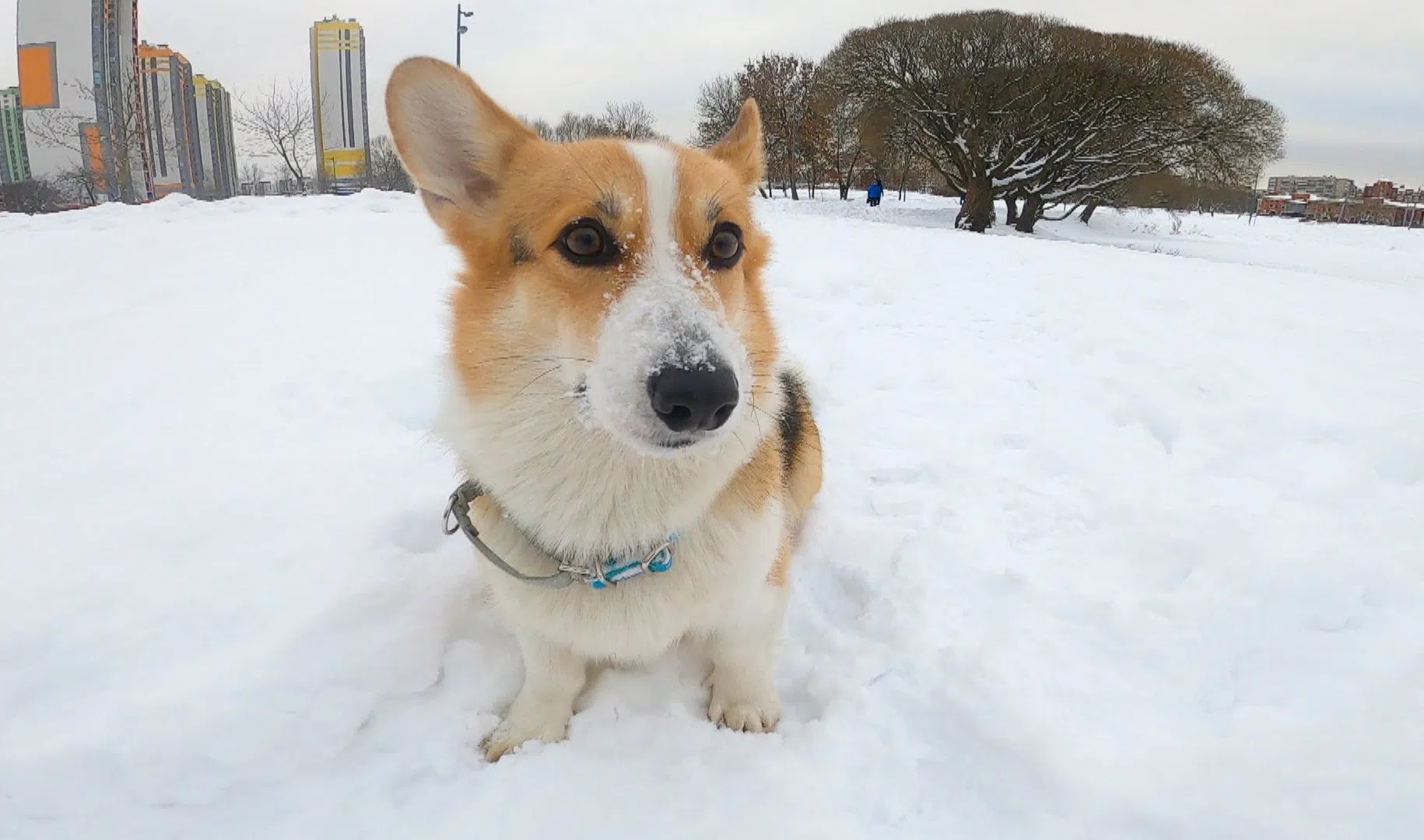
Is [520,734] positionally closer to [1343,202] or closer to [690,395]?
[690,395]

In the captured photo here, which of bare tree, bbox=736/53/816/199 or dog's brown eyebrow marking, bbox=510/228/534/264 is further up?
bare tree, bbox=736/53/816/199

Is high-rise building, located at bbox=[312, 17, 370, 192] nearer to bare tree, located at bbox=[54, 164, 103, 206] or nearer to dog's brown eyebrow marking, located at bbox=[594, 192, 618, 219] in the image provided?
bare tree, located at bbox=[54, 164, 103, 206]

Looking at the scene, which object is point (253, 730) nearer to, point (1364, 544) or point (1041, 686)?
point (1041, 686)

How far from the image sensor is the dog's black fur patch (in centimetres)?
268

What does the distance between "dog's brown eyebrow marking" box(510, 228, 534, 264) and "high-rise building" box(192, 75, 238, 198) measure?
1451 inches

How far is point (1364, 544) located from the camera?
8.92 ft

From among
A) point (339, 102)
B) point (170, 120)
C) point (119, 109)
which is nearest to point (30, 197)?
point (119, 109)

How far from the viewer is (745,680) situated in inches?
85.1

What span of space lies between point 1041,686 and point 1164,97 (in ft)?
86.9

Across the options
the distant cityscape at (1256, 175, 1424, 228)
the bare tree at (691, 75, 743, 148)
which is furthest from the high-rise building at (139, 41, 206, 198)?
the distant cityscape at (1256, 175, 1424, 228)

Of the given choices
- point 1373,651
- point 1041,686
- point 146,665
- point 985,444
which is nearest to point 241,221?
point 146,665

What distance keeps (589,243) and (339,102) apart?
31.4m

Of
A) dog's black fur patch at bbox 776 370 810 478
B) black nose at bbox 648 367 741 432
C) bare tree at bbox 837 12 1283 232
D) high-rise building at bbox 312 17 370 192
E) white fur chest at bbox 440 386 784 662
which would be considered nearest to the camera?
black nose at bbox 648 367 741 432

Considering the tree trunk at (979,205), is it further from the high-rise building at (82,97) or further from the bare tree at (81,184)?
the bare tree at (81,184)
